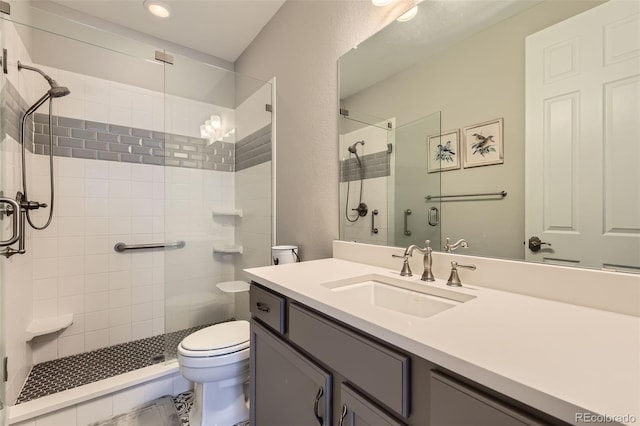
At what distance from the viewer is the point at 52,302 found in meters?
1.94

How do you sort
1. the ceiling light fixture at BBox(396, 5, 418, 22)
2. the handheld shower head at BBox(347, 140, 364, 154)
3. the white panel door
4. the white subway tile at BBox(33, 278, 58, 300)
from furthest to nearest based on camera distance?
the white subway tile at BBox(33, 278, 58, 300) < the handheld shower head at BBox(347, 140, 364, 154) < the ceiling light fixture at BBox(396, 5, 418, 22) < the white panel door

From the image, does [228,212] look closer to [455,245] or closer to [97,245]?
[97,245]

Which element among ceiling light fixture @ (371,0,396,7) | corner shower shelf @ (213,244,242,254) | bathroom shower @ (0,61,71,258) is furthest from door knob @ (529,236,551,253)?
bathroom shower @ (0,61,71,258)

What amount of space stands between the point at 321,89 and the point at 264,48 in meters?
0.95

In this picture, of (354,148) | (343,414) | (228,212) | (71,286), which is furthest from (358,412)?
(71,286)

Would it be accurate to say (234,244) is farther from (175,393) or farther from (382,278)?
(382,278)

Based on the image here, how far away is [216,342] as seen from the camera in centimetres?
146

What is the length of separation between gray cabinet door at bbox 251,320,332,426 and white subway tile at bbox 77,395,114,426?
94cm

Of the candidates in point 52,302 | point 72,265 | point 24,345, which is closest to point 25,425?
point 24,345

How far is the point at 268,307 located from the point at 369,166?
2.82 ft

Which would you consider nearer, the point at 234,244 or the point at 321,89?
the point at 321,89

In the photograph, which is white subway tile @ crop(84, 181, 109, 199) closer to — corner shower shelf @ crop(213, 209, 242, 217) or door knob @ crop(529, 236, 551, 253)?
corner shower shelf @ crop(213, 209, 242, 217)

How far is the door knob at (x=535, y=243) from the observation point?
2.81ft

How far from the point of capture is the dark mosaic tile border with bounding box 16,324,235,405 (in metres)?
1.55
